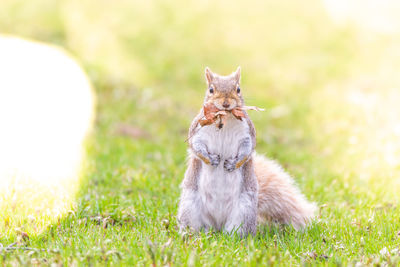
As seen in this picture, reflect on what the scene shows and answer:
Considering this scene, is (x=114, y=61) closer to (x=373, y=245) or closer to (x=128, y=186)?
(x=128, y=186)

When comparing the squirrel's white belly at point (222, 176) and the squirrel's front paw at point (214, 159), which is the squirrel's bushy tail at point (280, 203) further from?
the squirrel's front paw at point (214, 159)

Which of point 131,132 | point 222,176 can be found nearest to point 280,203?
point 222,176

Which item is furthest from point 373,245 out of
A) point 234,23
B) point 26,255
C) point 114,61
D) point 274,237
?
point 234,23

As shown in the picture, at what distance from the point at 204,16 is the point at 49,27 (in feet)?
17.3

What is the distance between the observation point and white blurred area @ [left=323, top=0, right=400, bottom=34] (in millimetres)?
16016

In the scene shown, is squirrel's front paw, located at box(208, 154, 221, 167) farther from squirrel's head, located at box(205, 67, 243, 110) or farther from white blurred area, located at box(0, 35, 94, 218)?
white blurred area, located at box(0, 35, 94, 218)

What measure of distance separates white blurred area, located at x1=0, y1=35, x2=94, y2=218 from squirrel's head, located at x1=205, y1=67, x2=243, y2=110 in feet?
6.44

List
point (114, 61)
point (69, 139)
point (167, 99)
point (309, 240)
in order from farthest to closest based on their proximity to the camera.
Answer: point (114, 61) → point (167, 99) → point (69, 139) → point (309, 240)

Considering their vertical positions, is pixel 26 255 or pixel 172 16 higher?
pixel 172 16

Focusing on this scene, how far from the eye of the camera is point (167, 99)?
36.7 ft

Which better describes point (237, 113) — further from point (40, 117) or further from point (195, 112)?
point (195, 112)

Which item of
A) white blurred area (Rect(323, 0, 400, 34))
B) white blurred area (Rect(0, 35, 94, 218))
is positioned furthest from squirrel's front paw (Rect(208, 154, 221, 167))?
white blurred area (Rect(323, 0, 400, 34))

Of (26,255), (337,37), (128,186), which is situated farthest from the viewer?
(337,37)

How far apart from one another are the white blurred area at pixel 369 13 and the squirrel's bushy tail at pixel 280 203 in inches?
493
